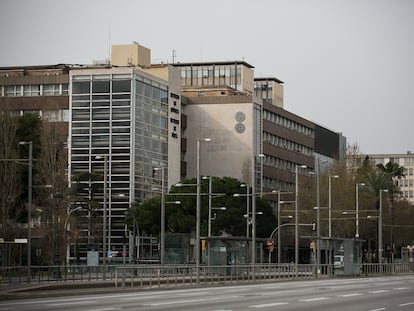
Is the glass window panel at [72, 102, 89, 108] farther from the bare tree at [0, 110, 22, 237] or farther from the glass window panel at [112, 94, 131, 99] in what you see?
the bare tree at [0, 110, 22, 237]

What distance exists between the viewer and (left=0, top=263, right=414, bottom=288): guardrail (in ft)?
167

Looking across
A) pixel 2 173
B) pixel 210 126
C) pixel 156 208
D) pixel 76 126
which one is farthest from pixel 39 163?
pixel 210 126

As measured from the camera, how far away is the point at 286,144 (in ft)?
538

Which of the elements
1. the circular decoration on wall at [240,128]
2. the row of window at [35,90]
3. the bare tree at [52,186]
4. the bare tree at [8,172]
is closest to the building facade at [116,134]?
the row of window at [35,90]

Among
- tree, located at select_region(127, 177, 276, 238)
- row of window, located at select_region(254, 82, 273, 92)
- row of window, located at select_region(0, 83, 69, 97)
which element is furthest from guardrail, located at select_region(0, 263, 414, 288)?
row of window, located at select_region(254, 82, 273, 92)

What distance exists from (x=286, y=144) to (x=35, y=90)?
168 ft

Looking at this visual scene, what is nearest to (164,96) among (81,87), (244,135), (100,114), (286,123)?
(100,114)

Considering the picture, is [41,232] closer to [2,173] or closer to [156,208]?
[2,173]

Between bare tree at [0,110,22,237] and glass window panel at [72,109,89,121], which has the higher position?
glass window panel at [72,109,89,121]

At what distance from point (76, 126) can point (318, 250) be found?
53.2 metres

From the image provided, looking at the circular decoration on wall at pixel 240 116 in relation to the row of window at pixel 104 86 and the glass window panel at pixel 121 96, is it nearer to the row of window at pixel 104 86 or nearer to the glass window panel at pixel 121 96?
the row of window at pixel 104 86

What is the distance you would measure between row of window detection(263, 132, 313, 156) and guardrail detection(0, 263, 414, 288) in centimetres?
8110

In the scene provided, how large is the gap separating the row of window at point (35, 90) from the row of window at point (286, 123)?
38219 mm

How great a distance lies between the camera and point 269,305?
32.0m
